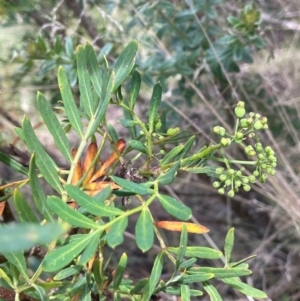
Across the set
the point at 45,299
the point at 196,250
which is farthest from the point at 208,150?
the point at 45,299

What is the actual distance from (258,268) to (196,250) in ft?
3.19

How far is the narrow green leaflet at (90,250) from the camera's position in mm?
355

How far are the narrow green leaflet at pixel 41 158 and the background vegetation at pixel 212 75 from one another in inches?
24.5

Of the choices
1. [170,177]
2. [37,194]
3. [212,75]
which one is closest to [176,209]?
[170,177]

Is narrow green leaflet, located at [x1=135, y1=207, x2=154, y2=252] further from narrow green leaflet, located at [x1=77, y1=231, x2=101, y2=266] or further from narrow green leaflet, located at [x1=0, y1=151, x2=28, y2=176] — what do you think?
narrow green leaflet, located at [x1=0, y1=151, x2=28, y2=176]

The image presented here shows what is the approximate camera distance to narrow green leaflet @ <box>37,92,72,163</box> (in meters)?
0.45

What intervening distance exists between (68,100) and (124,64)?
0.08 metres

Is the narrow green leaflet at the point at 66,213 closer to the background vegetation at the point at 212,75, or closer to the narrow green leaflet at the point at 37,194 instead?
the narrow green leaflet at the point at 37,194

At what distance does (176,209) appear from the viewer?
39cm

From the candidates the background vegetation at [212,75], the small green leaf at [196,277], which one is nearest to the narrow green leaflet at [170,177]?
the small green leaf at [196,277]

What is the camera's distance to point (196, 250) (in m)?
0.49

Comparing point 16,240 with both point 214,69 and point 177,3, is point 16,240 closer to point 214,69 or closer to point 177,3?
point 214,69

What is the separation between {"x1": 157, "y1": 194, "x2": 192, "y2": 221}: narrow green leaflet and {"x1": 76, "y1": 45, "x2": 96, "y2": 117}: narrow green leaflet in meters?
0.14

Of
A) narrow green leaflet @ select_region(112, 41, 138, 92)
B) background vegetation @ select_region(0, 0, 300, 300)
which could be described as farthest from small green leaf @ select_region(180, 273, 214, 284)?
background vegetation @ select_region(0, 0, 300, 300)
